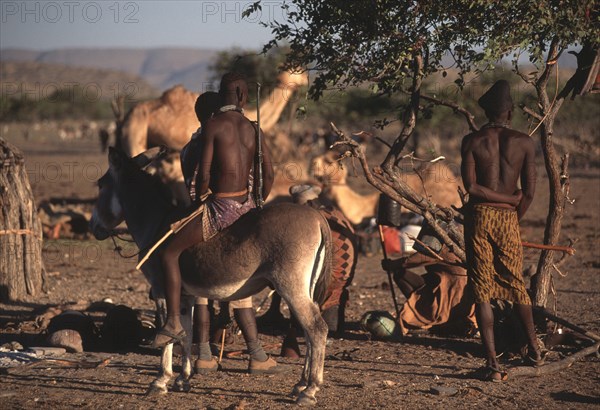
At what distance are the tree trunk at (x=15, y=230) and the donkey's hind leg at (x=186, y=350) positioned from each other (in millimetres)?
4226

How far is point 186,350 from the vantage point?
22.8 feet

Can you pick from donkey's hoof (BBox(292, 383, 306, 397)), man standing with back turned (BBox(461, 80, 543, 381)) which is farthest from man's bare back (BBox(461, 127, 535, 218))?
donkey's hoof (BBox(292, 383, 306, 397))

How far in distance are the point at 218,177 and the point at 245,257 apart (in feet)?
2.07

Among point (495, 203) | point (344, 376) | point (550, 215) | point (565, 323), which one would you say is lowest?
point (344, 376)

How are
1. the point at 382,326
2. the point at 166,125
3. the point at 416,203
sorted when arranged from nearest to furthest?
1. the point at 416,203
2. the point at 382,326
3. the point at 166,125

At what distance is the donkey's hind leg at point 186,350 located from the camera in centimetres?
681

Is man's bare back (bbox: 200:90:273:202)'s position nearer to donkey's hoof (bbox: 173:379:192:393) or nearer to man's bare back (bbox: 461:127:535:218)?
donkey's hoof (bbox: 173:379:192:393)

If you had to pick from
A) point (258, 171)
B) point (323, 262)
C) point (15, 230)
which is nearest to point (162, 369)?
point (323, 262)

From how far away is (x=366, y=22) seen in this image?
824 cm

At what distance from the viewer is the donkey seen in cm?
635

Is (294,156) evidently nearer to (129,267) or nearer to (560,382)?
(129,267)

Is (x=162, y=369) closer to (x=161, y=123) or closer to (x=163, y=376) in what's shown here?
(x=163, y=376)

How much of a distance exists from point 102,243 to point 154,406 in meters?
9.77

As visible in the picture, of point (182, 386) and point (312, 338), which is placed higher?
point (312, 338)
